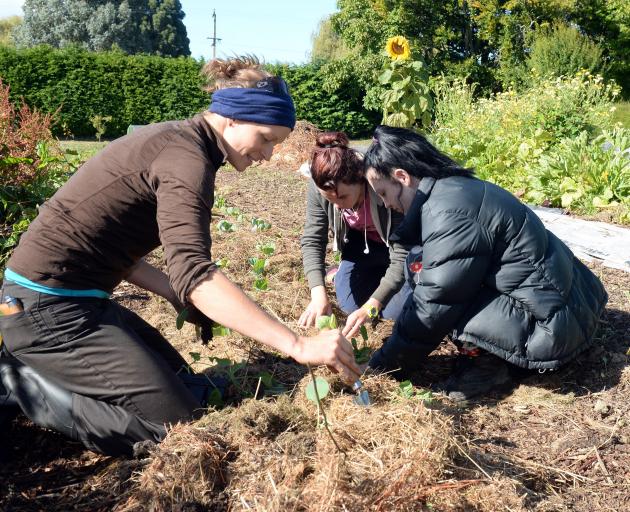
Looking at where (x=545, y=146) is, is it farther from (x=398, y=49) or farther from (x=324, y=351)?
(x=324, y=351)

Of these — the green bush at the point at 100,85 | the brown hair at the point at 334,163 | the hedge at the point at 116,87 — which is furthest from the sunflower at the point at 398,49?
the green bush at the point at 100,85

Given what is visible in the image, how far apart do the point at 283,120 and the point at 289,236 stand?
3.28 metres

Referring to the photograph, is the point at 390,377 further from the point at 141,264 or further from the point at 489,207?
the point at 141,264

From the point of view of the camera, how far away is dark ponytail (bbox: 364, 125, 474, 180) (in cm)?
272

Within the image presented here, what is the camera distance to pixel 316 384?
6.64 ft

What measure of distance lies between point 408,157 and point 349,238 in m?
1.16

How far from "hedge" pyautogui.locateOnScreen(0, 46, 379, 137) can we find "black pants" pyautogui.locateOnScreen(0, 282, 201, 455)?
57.1 ft

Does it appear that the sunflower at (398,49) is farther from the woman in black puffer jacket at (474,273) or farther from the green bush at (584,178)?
the woman in black puffer jacket at (474,273)

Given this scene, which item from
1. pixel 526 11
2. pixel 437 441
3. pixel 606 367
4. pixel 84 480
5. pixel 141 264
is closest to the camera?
pixel 437 441

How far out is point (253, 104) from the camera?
7.02 feet

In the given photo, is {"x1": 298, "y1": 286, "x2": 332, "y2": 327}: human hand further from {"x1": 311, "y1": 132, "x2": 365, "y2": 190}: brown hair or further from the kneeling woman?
{"x1": 311, "y1": 132, "x2": 365, "y2": 190}: brown hair

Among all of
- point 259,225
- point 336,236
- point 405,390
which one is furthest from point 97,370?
point 259,225

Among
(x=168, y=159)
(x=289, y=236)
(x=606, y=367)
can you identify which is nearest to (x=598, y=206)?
(x=289, y=236)

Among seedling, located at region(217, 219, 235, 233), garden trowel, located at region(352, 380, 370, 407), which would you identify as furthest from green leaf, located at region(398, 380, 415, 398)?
seedling, located at region(217, 219, 235, 233)
